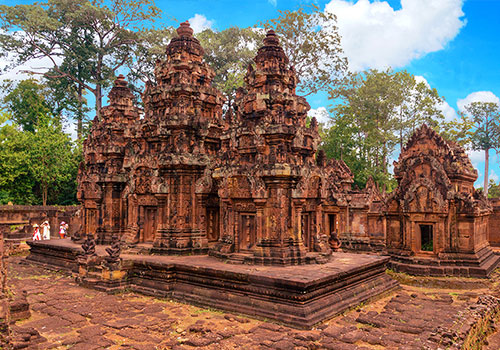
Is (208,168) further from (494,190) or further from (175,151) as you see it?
(494,190)

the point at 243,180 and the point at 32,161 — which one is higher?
the point at 32,161

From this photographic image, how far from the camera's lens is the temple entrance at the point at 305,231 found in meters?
12.3

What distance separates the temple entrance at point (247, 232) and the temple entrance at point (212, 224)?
282cm

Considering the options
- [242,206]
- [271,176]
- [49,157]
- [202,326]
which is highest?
[49,157]

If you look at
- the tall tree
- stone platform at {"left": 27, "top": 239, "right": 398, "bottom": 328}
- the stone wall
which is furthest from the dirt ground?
the tall tree

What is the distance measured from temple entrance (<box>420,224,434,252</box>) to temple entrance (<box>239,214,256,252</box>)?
7.79 m

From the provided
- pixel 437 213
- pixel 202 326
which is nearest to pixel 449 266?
pixel 437 213

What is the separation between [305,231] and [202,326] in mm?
5083

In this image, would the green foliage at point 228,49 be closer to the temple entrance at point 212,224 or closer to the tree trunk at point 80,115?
the tree trunk at point 80,115

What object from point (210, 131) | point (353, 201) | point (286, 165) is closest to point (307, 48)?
point (353, 201)

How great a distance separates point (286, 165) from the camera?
11297 mm

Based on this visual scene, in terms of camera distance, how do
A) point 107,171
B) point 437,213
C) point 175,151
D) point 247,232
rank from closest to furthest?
point 247,232
point 175,151
point 437,213
point 107,171

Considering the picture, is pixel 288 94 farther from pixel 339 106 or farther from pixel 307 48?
pixel 339 106

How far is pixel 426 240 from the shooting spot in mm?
18484
